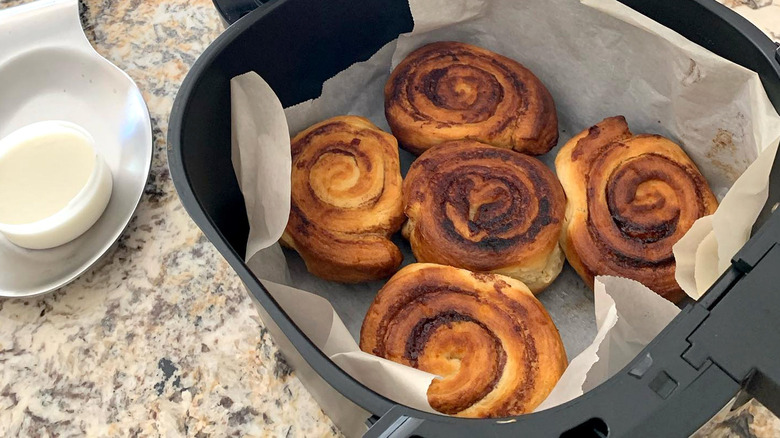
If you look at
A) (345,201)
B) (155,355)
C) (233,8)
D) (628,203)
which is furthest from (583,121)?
(155,355)

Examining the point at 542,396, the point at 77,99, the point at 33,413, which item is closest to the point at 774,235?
the point at 542,396

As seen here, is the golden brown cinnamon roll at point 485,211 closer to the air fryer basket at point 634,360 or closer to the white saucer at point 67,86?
the air fryer basket at point 634,360

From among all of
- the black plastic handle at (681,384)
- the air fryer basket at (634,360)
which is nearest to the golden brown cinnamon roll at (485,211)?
the air fryer basket at (634,360)

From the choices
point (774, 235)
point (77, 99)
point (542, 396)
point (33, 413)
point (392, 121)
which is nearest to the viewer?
point (774, 235)

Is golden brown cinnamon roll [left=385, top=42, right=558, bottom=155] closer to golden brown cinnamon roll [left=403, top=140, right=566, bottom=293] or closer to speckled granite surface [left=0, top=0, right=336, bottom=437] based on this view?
golden brown cinnamon roll [left=403, top=140, right=566, bottom=293]

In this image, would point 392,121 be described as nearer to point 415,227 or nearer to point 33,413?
point 415,227

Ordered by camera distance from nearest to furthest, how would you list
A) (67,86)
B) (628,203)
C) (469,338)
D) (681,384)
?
(681,384)
(469,338)
(628,203)
(67,86)

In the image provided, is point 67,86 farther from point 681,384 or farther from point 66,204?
point 681,384
